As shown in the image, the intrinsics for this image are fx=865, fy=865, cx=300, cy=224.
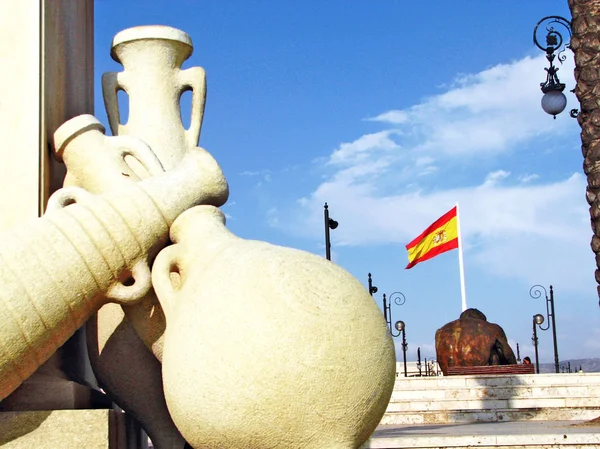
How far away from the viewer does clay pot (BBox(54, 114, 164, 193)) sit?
15.1ft

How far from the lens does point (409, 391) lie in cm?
1105

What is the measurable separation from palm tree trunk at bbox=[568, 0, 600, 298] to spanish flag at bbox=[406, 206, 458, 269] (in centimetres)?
720

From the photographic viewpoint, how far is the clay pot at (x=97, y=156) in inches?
181

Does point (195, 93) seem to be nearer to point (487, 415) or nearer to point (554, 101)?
point (487, 415)

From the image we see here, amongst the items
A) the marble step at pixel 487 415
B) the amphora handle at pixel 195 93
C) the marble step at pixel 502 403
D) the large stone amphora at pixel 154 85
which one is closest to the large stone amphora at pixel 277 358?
the large stone amphora at pixel 154 85

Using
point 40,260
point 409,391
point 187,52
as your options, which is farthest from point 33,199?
point 409,391

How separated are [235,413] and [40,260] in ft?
3.80

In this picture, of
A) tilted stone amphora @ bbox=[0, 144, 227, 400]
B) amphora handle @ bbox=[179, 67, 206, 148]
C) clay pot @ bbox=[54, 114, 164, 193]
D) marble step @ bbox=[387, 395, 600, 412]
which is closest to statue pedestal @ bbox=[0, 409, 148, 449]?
tilted stone amphora @ bbox=[0, 144, 227, 400]

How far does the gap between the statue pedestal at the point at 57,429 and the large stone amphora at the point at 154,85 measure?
1932mm

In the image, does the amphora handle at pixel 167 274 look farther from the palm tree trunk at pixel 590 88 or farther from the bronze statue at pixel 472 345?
the bronze statue at pixel 472 345

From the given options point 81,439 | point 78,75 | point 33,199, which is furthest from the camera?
point 78,75

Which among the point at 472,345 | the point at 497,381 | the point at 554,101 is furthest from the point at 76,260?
Result: the point at 472,345

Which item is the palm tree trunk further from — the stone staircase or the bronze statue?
the bronze statue

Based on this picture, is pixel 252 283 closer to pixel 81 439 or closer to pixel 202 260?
pixel 202 260
